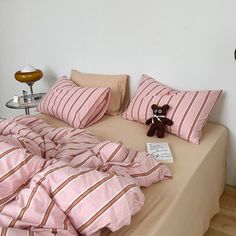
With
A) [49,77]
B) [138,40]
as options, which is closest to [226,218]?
[138,40]

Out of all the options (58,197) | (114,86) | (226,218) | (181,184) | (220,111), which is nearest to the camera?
(58,197)

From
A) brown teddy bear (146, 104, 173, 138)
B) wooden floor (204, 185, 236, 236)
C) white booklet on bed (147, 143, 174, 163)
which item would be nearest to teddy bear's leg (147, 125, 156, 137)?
brown teddy bear (146, 104, 173, 138)

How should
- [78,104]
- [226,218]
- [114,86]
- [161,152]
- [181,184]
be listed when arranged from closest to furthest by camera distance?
[181,184] → [161,152] → [226,218] → [78,104] → [114,86]

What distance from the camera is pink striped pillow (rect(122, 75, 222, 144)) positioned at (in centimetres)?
157

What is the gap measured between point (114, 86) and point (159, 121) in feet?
1.80

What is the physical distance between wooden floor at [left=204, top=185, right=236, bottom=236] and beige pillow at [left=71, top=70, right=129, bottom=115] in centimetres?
96

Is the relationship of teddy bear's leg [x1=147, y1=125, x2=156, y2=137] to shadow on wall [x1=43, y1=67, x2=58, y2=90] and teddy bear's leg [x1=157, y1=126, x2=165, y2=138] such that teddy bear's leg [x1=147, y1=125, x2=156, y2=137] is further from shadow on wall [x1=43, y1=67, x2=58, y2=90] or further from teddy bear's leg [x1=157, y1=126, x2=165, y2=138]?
shadow on wall [x1=43, y1=67, x2=58, y2=90]

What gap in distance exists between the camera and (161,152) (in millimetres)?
1441

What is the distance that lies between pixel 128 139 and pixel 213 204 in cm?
61

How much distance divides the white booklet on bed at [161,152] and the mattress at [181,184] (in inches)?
1.3

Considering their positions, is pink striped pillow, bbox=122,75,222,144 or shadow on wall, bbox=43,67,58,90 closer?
pink striped pillow, bbox=122,75,222,144

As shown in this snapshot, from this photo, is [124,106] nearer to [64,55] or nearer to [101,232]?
[64,55]

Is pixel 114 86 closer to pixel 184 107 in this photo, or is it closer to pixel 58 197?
pixel 184 107

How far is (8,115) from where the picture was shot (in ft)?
10.5
